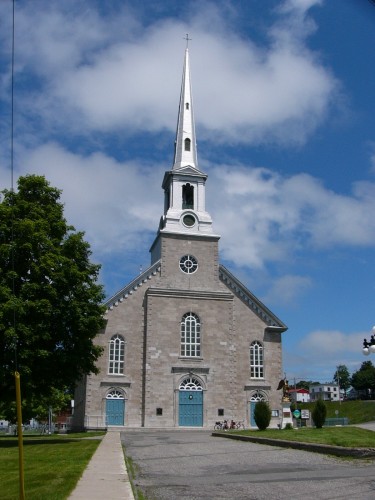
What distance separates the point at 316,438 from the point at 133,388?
2557 cm

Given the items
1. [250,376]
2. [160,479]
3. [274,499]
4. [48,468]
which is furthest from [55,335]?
[250,376]

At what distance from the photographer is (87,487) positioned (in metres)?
10.9

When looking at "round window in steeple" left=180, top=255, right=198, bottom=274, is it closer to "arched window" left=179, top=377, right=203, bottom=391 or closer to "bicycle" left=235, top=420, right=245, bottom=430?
"arched window" left=179, top=377, right=203, bottom=391

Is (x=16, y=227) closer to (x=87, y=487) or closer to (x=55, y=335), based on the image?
(x=55, y=335)

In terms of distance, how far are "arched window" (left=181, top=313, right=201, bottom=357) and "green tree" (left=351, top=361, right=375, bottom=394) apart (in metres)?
103

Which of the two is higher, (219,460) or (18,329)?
(18,329)

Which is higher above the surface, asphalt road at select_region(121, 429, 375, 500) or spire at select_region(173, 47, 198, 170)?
spire at select_region(173, 47, 198, 170)

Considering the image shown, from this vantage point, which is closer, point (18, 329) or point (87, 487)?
point (87, 487)

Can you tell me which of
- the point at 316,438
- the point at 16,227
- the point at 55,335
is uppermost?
the point at 16,227

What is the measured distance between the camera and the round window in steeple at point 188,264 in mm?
49312

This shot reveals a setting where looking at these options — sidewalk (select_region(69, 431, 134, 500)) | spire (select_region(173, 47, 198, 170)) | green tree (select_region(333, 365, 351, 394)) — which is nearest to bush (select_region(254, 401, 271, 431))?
sidewalk (select_region(69, 431, 134, 500))

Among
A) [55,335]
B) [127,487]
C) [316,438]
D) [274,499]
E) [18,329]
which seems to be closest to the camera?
[274,499]

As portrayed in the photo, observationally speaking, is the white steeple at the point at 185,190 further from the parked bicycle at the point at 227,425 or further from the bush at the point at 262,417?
the bush at the point at 262,417

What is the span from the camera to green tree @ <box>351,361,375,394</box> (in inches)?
5563
